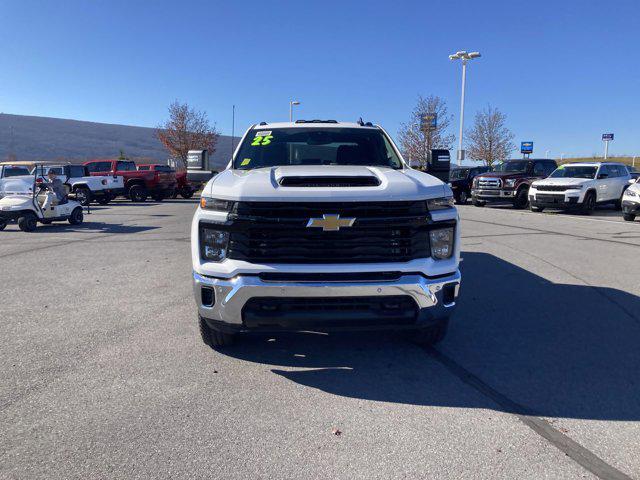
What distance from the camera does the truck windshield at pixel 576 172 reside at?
19.0 metres

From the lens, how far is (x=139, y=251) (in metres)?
9.91

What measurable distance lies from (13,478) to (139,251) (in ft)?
25.0

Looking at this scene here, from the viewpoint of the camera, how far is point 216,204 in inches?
150

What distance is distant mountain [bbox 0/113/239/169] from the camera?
75875mm

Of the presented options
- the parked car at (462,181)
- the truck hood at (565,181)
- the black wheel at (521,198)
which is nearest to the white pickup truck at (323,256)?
the truck hood at (565,181)

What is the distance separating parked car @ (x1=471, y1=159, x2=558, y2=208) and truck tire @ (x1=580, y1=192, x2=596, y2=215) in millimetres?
3249

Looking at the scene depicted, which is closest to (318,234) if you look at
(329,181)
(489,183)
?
(329,181)

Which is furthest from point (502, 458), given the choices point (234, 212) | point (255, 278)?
point (234, 212)

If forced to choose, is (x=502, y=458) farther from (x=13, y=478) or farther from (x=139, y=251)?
(x=139, y=251)

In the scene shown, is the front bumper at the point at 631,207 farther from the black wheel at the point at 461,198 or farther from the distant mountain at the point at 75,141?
the distant mountain at the point at 75,141

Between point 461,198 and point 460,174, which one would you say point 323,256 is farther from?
point 460,174

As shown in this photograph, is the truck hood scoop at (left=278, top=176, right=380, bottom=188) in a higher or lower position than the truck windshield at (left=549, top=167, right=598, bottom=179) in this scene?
lower

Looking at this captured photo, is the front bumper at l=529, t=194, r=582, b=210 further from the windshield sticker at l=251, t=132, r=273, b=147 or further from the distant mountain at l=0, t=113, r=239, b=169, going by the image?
the distant mountain at l=0, t=113, r=239, b=169

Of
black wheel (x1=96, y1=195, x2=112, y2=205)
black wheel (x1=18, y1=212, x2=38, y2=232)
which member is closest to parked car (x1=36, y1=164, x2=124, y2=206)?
black wheel (x1=96, y1=195, x2=112, y2=205)
